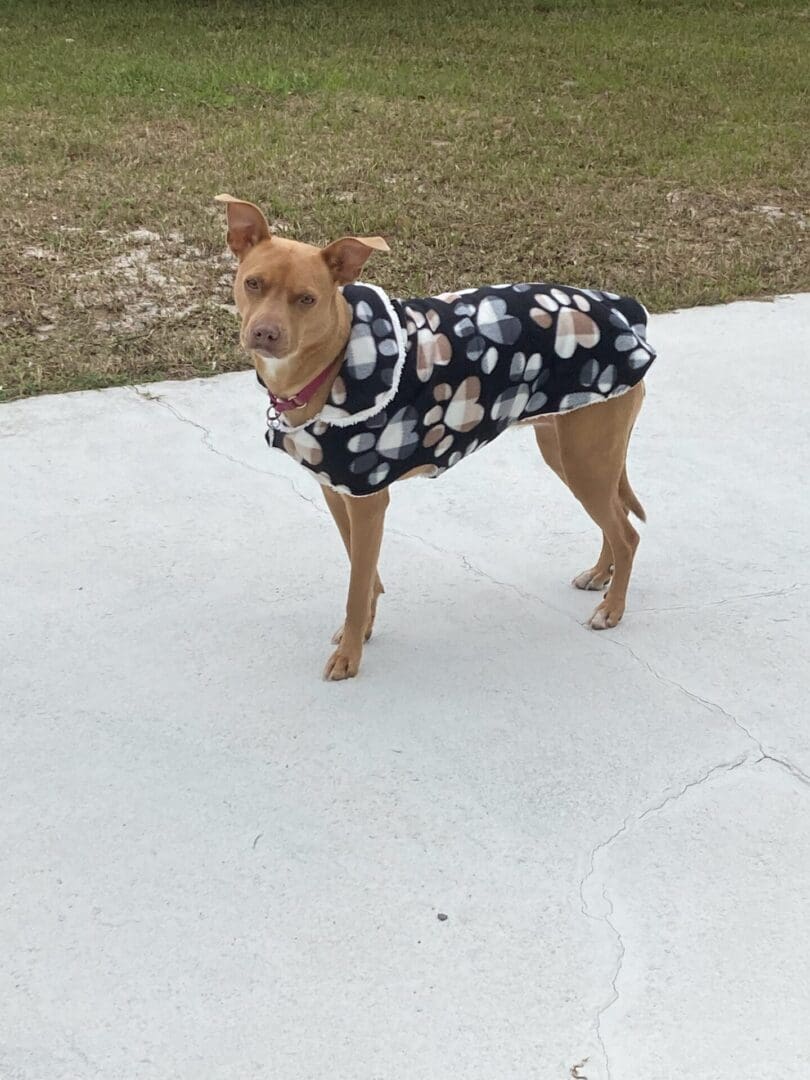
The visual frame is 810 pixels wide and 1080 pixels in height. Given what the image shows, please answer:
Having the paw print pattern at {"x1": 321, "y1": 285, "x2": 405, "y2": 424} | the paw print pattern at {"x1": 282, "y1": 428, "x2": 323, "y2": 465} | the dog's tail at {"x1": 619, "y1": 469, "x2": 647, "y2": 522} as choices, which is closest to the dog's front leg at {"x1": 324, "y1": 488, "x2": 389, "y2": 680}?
the paw print pattern at {"x1": 282, "y1": 428, "x2": 323, "y2": 465}

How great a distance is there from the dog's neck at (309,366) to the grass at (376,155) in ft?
7.31

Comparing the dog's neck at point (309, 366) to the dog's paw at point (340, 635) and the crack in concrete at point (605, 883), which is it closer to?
the dog's paw at point (340, 635)

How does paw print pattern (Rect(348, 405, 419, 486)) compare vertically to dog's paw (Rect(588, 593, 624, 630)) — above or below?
above

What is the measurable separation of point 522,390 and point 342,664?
2.89 ft

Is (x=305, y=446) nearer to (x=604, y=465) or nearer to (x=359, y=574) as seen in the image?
(x=359, y=574)

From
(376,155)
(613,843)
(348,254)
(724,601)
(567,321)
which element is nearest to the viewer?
(613,843)

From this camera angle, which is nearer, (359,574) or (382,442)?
(382,442)

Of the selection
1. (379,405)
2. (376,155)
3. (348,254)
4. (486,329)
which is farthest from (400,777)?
(376,155)

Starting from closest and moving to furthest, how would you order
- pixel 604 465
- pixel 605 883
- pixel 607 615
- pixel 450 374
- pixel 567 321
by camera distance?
pixel 605 883 < pixel 450 374 < pixel 567 321 < pixel 604 465 < pixel 607 615

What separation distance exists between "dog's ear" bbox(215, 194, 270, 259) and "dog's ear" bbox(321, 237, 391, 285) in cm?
18

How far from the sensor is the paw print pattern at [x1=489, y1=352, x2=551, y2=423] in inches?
120

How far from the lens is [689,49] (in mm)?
11344

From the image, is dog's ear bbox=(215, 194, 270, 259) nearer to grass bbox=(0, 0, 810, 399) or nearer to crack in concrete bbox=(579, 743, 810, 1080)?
crack in concrete bbox=(579, 743, 810, 1080)

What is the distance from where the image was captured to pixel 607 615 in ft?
11.4
